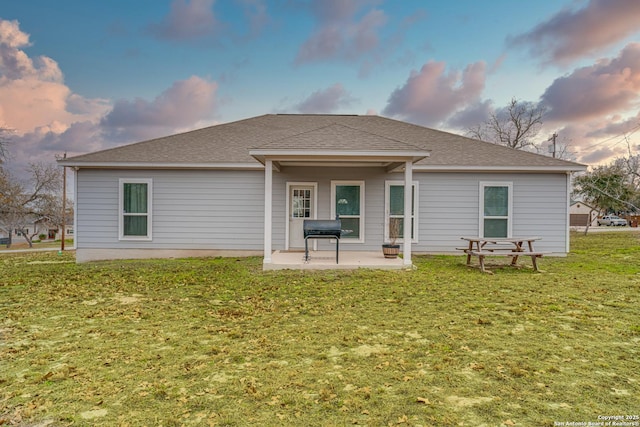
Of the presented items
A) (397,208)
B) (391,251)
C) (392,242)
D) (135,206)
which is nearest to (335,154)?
(391,251)

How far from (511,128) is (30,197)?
1548 inches

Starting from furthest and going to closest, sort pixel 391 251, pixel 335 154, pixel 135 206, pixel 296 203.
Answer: pixel 296 203 → pixel 135 206 → pixel 391 251 → pixel 335 154

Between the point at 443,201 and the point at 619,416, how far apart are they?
29.4 feet

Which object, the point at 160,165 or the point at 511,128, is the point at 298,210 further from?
the point at 511,128

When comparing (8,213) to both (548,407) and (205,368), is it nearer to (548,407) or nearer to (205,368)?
(205,368)

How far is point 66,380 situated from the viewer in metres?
3.01

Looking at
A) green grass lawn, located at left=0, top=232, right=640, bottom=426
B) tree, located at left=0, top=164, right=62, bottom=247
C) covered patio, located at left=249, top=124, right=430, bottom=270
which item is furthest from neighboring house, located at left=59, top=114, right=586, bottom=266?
tree, located at left=0, top=164, right=62, bottom=247

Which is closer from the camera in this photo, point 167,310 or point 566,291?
point 167,310

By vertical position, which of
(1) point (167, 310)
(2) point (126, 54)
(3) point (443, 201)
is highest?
(2) point (126, 54)

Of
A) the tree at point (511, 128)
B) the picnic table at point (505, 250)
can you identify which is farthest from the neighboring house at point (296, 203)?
the tree at point (511, 128)

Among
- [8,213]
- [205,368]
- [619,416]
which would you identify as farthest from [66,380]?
[8,213]

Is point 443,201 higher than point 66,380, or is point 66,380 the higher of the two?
point 443,201

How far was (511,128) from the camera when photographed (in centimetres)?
3253

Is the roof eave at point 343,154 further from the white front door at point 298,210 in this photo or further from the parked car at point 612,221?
the parked car at point 612,221
